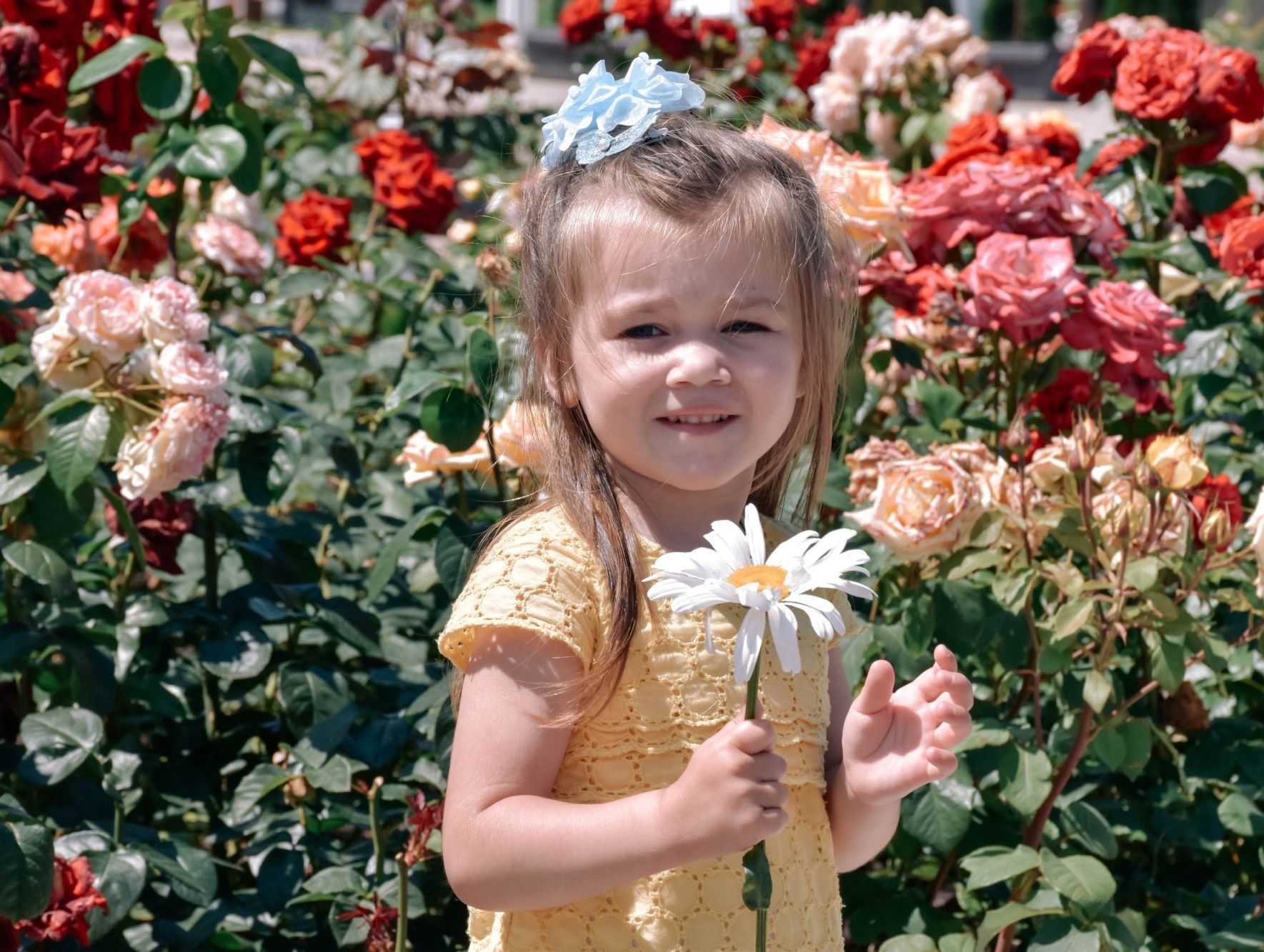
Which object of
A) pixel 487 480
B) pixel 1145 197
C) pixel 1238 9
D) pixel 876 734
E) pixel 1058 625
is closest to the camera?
pixel 876 734

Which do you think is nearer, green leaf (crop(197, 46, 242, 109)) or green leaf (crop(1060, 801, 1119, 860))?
green leaf (crop(1060, 801, 1119, 860))

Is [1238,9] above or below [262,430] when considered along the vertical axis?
below

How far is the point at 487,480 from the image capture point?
6.60 feet

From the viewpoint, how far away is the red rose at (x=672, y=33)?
12.3 ft

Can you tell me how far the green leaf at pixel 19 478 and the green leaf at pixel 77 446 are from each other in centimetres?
2

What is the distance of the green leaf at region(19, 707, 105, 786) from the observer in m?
1.74

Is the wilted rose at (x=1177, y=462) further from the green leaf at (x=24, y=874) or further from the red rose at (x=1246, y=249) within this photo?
the green leaf at (x=24, y=874)

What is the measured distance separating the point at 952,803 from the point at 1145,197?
3.94 ft

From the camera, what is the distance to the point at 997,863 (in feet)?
5.46

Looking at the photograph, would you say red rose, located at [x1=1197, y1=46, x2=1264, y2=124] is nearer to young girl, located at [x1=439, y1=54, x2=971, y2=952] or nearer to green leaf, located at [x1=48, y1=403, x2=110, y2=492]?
young girl, located at [x1=439, y1=54, x2=971, y2=952]

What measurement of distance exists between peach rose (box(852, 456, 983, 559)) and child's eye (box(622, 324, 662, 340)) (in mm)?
510

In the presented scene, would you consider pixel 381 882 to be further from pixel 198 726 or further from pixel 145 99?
pixel 145 99

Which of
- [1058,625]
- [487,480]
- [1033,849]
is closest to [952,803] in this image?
[1033,849]

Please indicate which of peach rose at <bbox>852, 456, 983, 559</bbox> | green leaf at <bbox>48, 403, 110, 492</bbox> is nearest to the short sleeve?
peach rose at <bbox>852, 456, 983, 559</bbox>
